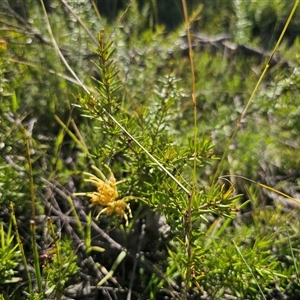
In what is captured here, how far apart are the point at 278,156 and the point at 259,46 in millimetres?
703

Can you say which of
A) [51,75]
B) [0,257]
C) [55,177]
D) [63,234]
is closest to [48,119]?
[51,75]

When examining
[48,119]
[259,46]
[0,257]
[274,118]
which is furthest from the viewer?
[259,46]

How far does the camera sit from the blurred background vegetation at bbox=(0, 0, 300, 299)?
1081mm

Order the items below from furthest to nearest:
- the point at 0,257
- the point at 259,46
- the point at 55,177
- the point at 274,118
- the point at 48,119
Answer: the point at 259,46 → the point at 274,118 → the point at 48,119 → the point at 55,177 → the point at 0,257

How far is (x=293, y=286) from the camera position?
3.74ft

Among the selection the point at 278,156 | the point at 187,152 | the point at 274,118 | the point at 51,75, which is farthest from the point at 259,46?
the point at 187,152

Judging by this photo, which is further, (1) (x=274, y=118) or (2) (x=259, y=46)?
(2) (x=259, y=46)

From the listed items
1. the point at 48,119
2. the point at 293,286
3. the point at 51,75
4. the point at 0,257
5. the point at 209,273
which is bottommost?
the point at 293,286

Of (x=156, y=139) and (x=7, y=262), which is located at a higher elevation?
(x=156, y=139)

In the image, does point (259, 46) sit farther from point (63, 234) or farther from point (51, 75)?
point (63, 234)

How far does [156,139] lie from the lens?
1123 mm

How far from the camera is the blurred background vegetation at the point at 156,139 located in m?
1.08

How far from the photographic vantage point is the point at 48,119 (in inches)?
57.2

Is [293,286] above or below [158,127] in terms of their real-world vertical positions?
below
